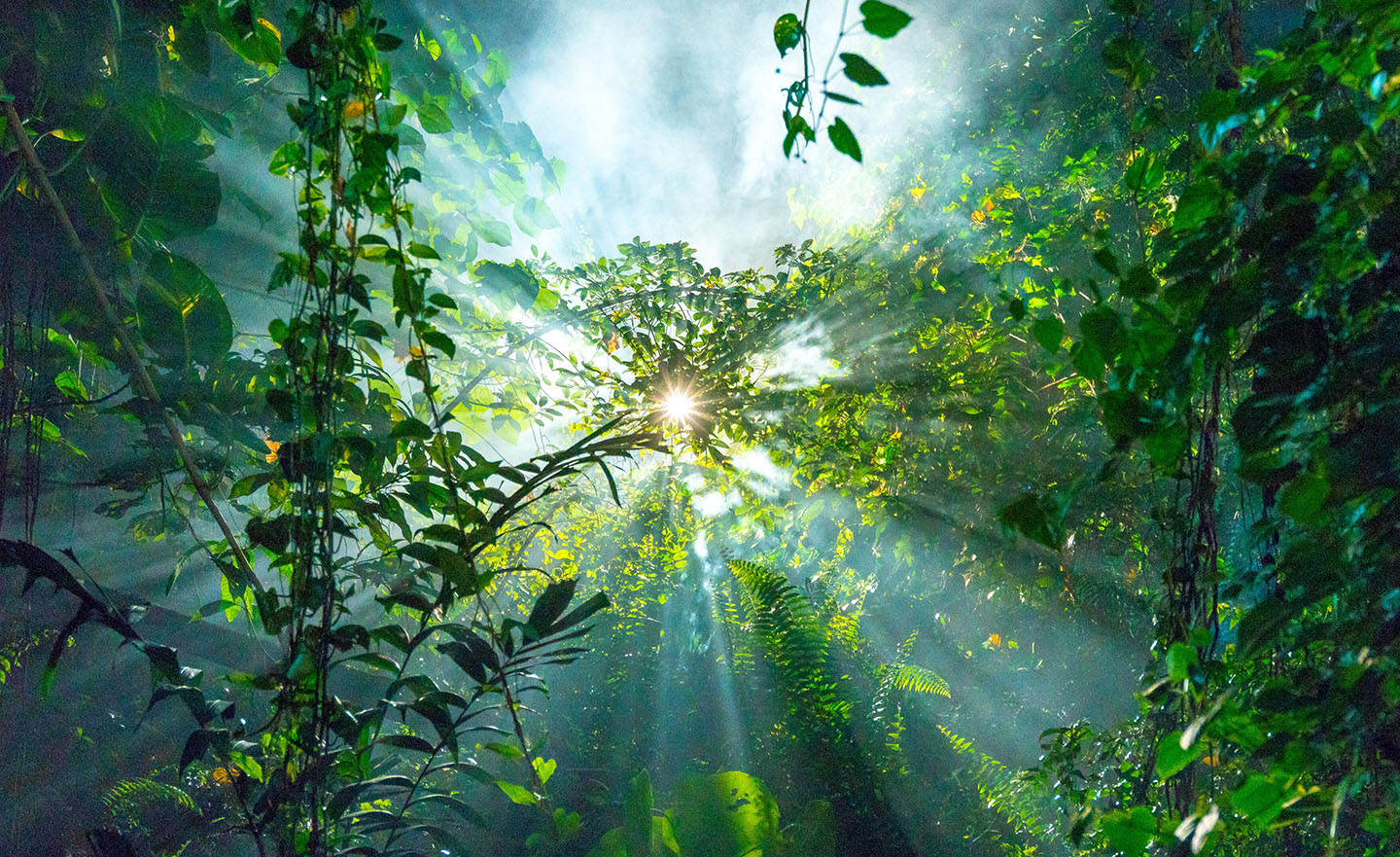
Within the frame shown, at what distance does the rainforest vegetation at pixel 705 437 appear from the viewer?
1.61 feet

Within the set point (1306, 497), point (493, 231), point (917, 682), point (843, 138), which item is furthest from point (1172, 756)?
point (917, 682)

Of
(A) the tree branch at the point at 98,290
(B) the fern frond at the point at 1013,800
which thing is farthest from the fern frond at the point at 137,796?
(B) the fern frond at the point at 1013,800

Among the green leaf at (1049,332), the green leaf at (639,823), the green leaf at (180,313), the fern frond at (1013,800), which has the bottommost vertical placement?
the fern frond at (1013,800)

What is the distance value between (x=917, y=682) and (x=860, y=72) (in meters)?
2.49

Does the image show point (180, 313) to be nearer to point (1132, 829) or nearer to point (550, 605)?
point (550, 605)

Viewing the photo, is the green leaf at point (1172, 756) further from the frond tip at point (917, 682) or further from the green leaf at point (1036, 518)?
the frond tip at point (917, 682)

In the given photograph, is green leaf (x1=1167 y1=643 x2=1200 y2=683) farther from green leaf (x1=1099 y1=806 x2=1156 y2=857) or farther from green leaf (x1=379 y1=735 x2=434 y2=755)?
green leaf (x1=379 y1=735 x2=434 y2=755)

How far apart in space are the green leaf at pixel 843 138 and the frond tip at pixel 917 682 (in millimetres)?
2320

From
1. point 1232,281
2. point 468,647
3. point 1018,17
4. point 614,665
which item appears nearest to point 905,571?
point 614,665

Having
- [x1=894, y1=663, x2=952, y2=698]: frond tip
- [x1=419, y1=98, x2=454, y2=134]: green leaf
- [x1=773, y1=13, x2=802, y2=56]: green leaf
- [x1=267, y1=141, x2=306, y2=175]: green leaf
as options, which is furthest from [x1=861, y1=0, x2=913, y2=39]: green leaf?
[x1=894, y1=663, x2=952, y2=698]: frond tip

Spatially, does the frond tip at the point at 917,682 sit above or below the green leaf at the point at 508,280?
below

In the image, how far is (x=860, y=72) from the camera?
0.49 meters

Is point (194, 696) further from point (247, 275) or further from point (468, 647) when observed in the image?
point (247, 275)

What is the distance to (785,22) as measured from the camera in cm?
57
